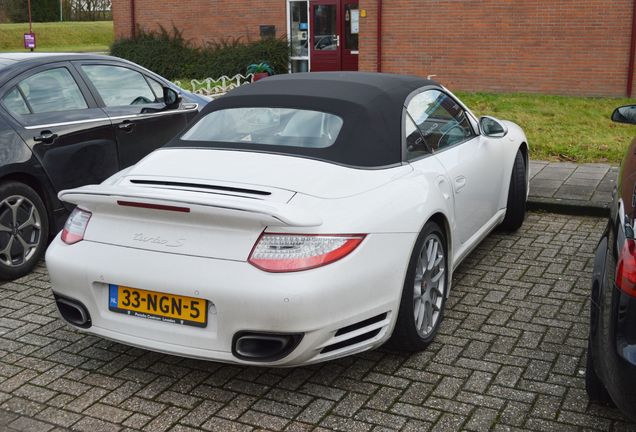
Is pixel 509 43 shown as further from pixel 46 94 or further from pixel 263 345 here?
pixel 263 345

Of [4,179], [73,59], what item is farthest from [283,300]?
[73,59]

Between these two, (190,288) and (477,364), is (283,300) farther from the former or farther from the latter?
(477,364)

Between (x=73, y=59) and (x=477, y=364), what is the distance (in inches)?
168

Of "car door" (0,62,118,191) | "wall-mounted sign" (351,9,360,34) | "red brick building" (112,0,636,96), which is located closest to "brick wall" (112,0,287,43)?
"red brick building" (112,0,636,96)

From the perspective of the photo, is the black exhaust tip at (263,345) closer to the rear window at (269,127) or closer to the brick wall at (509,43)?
the rear window at (269,127)

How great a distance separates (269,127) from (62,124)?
224 centimetres

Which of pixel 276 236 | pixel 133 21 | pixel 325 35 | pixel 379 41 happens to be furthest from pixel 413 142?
pixel 133 21

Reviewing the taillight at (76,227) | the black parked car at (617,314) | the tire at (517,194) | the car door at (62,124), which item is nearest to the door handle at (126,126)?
the car door at (62,124)

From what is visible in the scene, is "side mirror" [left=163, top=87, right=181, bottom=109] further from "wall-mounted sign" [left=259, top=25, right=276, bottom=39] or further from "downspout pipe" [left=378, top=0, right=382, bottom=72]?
"wall-mounted sign" [left=259, top=25, right=276, bottom=39]

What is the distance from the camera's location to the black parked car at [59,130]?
18.2 ft

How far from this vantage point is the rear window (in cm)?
433

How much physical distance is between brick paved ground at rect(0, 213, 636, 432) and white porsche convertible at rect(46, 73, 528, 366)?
0.25 m

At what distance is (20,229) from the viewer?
5.56 metres

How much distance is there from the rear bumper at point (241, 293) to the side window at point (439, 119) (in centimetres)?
116
